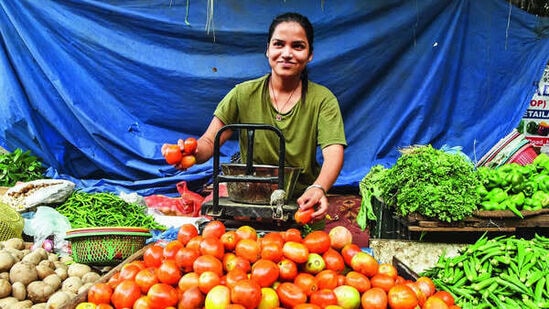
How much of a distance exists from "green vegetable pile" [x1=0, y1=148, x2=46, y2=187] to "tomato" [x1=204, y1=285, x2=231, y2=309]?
498cm

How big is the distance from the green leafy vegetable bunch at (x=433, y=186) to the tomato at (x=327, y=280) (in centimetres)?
181

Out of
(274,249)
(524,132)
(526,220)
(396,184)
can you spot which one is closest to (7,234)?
(274,249)

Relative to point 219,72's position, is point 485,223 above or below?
below

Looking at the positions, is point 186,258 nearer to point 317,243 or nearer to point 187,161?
point 317,243

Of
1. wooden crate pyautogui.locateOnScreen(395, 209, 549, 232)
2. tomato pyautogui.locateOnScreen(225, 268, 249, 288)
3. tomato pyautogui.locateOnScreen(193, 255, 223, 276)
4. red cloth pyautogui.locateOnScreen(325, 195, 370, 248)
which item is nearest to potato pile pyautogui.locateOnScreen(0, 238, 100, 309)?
tomato pyautogui.locateOnScreen(193, 255, 223, 276)

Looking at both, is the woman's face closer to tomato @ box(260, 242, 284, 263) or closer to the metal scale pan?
the metal scale pan

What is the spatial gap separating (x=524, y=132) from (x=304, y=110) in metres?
3.80

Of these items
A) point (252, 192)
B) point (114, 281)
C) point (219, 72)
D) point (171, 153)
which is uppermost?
point (219, 72)

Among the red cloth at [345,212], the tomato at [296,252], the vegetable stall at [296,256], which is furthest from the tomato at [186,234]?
the red cloth at [345,212]

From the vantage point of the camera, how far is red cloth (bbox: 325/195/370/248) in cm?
538

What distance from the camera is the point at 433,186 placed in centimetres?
358

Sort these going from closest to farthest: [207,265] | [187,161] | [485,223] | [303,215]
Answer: [207,265] < [303,215] < [187,161] < [485,223]

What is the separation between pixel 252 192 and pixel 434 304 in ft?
3.13

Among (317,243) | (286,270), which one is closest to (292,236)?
(317,243)
